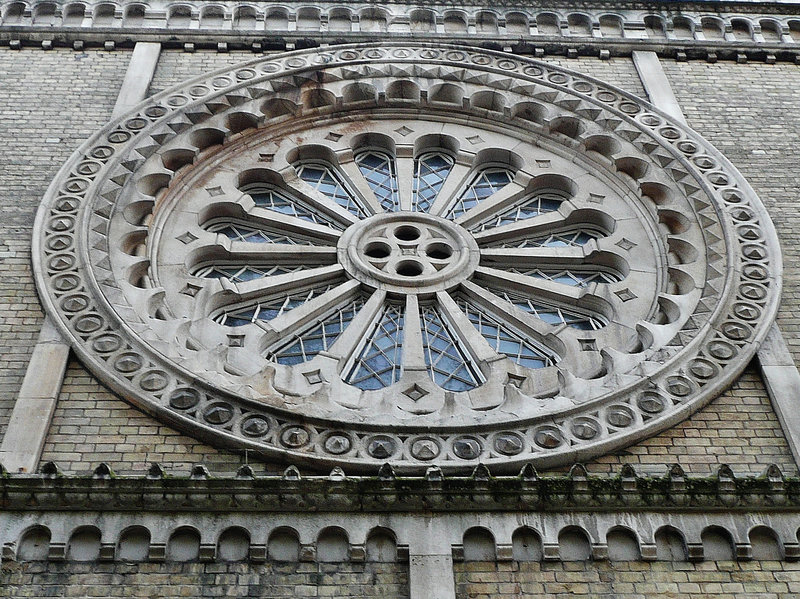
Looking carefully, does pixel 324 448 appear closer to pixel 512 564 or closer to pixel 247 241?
pixel 512 564

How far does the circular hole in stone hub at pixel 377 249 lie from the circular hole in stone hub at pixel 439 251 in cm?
43

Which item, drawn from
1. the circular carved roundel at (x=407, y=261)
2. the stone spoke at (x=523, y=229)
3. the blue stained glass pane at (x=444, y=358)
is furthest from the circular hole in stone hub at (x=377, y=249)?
the stone spoke at (x=523, y=229)

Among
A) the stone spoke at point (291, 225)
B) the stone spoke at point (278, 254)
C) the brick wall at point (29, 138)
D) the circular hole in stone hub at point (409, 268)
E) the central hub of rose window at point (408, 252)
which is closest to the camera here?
the brick wall at point (29, 138)

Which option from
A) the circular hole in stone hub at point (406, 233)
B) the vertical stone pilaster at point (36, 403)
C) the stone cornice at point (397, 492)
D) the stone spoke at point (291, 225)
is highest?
the stone spoke at point (291, 225)

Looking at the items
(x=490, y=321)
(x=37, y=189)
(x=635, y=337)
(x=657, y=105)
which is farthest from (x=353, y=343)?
(x=657, y=105)

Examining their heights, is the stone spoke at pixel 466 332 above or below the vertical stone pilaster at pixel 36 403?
above

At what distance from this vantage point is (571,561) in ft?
30.6

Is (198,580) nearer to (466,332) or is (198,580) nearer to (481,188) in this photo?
(466,332)

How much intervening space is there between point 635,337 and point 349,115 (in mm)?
4940

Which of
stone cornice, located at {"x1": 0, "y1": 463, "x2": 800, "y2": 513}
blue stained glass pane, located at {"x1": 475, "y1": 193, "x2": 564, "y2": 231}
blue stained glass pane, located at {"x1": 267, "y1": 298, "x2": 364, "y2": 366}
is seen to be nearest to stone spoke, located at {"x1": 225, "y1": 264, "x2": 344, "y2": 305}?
blue stained glass pane, located at {"x1": 267, "y1": 298, "x2": 364, "y2": 366}

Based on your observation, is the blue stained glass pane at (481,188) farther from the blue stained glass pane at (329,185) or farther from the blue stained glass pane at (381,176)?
the blue stained glass pane at (329,185)

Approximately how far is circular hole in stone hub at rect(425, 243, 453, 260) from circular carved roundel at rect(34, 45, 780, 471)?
30mm

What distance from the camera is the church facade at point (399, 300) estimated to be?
9305 millimetres

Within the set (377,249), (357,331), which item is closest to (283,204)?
(377,249)
